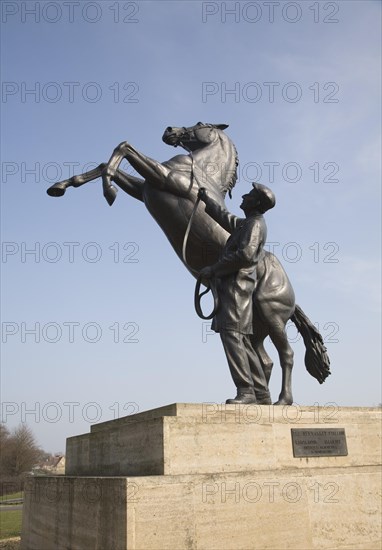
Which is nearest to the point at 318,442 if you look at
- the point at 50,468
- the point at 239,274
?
the point at 239,274

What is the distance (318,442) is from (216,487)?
1.68m

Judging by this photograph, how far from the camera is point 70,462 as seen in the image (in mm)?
7398

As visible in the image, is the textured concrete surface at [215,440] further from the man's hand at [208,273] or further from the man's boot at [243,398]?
the man's hand at [208,273]

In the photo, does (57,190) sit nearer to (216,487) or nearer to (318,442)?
(216,487)

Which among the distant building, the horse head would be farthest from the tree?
the horse head

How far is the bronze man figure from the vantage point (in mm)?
6613

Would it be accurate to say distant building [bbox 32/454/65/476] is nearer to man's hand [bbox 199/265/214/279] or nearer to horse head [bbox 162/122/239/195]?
horse head [bbox 162/122/239/195]

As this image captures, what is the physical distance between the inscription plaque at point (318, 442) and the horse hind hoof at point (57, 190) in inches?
174

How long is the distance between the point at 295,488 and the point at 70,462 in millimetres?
3300

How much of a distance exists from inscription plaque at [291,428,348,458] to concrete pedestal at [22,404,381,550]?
0.07 metres

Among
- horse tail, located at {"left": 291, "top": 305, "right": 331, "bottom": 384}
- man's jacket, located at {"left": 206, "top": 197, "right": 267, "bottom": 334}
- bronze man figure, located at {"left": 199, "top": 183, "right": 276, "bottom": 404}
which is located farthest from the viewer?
horse tail, located at {"left": 291, "top": 305, "right": 331, "bottom": 384}

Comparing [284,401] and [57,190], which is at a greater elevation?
[57,190]

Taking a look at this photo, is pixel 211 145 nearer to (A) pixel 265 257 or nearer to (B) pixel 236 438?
(A) pixel 265 257

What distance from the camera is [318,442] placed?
6328mm
